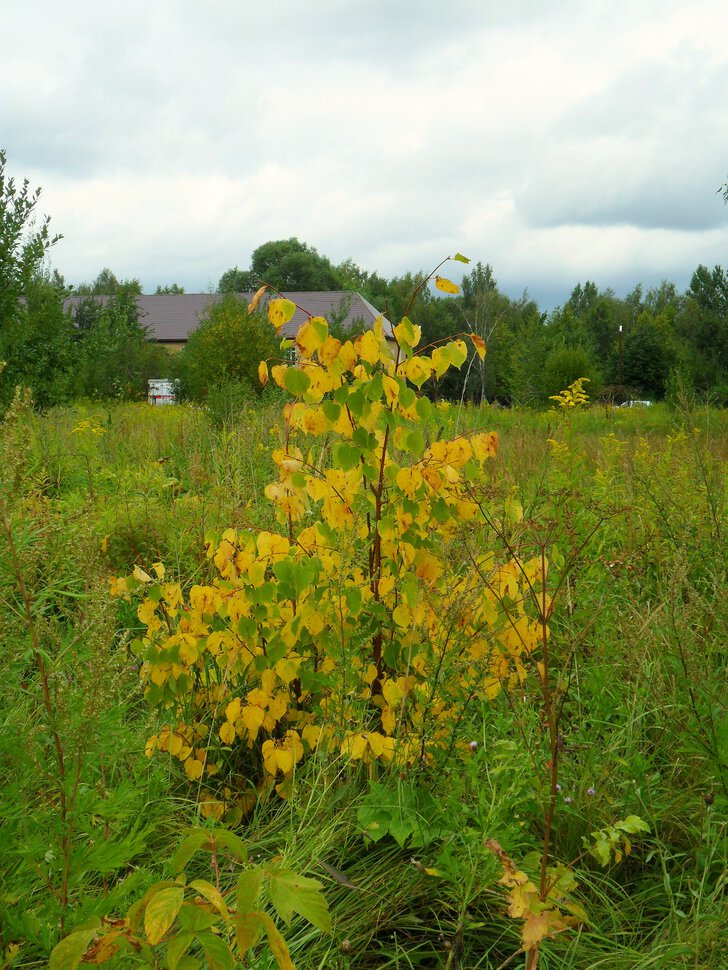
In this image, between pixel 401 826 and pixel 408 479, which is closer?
pixel 401 826

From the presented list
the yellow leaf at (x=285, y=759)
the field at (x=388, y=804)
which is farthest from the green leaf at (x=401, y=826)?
the yellow leaf at (x=285, y=759)

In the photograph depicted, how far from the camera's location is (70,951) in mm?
1162

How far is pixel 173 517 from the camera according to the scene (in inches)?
181

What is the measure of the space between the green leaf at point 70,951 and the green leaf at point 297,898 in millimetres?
271

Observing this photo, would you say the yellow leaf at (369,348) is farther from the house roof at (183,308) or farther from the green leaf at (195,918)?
the house roof at (183,308)

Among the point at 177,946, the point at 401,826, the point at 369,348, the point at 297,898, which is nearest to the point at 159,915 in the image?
the point at 177,946

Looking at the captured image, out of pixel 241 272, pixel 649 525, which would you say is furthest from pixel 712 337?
pixel 241 272

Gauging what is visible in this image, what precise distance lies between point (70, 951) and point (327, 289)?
228ft

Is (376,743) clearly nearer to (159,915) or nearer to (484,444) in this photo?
(484,444)

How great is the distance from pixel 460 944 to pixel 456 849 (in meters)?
0.20

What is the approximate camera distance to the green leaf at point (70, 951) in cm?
116

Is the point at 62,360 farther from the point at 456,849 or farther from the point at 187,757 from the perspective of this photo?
the point at 456,849

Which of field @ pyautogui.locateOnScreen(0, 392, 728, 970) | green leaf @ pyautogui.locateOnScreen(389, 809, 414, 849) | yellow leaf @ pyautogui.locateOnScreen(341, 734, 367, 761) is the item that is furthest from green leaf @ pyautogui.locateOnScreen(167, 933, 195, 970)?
yellow leaf @ pyautogui.locateOnScreen(341, 734, 367, 761)

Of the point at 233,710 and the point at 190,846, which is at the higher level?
the point at 190,846
